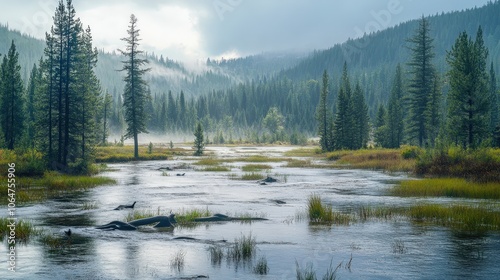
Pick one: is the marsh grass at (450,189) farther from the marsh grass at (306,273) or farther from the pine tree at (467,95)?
the marsh grass at (306,273)

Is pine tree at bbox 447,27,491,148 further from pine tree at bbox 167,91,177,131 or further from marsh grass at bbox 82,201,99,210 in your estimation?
pine tree at bbox 167,91,177,131

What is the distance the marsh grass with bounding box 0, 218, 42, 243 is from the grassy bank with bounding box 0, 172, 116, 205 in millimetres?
8499

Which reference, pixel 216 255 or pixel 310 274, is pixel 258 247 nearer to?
pixel 216 255

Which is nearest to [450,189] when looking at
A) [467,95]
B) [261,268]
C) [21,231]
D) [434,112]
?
[261,268]

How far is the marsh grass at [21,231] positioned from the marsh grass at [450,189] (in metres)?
20.0

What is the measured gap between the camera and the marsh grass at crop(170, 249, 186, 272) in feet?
42.9

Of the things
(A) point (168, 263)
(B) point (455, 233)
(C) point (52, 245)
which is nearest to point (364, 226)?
(B) point (455, 233)

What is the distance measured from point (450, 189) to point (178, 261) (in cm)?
2035

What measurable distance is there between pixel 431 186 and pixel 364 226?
487 inches

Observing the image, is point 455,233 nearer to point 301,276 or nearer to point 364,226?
point 364,226

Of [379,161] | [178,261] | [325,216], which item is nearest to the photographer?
[178,261]

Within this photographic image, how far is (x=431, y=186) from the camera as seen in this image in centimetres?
3002

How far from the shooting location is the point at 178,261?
13523 millimetres

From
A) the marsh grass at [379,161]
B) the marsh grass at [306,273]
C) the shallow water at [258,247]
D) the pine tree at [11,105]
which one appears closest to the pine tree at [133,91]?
the pine tree at [11,105]
